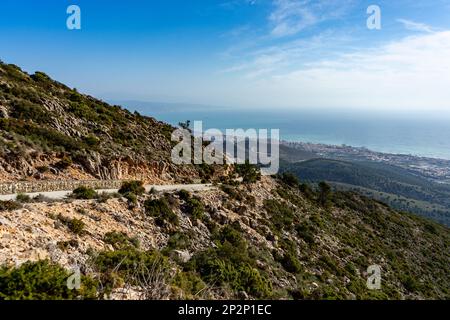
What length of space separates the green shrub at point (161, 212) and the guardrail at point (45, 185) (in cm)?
427

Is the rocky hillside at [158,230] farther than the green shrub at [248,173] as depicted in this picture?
No

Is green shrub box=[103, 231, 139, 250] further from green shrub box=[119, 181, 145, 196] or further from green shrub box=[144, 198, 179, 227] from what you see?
green shrub box=[119, 181, 145, 196]

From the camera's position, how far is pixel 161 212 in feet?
64.5

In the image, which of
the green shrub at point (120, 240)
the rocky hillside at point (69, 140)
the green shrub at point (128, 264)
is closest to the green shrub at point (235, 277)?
the green shrub at point (128, 264)

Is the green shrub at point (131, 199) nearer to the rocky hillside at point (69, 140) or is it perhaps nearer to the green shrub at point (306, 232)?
the rocky hillside at point (69, 140)

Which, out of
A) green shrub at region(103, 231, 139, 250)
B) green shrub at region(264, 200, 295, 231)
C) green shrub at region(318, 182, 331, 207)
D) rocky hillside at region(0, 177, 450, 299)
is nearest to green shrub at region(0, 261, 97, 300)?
rocky hillside at region(0, 177, 450, 299)

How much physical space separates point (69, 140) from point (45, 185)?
6.67 metres

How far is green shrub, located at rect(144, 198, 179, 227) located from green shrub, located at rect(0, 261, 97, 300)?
950 cm

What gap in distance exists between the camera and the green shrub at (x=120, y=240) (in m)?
14.3

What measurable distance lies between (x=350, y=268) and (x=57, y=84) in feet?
120

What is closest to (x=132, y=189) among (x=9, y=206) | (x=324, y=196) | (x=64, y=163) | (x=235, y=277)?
(x=64, y=163)

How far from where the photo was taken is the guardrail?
17472mm

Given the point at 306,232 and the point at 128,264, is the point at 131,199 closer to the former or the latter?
the point at 128,264

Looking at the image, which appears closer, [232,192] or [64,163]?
[64,163]
